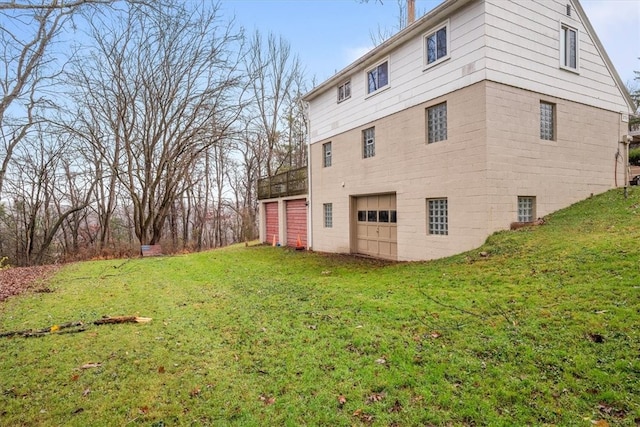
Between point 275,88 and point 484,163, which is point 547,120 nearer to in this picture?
point 484,163

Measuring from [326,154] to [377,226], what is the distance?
14.5ft

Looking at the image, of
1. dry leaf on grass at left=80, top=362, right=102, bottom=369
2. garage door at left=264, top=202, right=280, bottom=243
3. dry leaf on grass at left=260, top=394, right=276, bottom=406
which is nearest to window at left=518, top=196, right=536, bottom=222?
dry leaf on grass at left=260, top=394, right=276, bottom=406

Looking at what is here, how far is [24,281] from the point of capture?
9.67 metres

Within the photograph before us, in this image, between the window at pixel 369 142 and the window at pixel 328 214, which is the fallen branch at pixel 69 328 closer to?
the window at pixel 369 142

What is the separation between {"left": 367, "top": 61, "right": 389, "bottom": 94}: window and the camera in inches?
438

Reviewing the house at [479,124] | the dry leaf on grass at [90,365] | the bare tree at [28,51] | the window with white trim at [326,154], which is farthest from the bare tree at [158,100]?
the dry leaf on grass at [90,365]

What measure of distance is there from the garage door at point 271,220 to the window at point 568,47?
13.5 meters

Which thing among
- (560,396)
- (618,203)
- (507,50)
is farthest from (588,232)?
(560,396)

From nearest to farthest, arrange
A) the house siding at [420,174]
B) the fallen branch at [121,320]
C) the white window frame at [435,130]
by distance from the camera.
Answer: the fallen branch at [121,320], the house siding at [420,174], the white window frame at [435,130]

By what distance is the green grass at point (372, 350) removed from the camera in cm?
303

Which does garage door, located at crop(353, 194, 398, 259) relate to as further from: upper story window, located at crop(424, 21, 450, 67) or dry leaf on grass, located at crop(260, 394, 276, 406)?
dry leaf on grass, located at crop(260, 394, 276, 406)

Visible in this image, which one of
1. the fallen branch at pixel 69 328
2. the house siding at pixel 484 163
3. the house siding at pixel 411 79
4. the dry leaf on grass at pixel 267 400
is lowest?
the dry leaf on grass at pixel 267 400

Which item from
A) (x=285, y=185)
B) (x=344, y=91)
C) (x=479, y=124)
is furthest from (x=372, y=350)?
(x=285, y=185)

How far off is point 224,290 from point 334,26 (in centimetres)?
748
